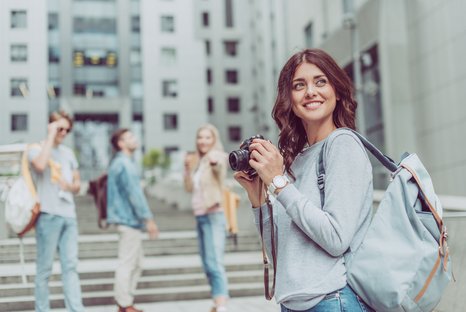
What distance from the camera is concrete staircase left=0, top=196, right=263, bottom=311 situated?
12.8 feet

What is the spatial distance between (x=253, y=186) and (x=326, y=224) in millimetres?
371

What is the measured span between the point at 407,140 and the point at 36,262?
1336 cm

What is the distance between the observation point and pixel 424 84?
15.5 m

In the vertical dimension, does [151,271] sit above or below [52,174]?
below

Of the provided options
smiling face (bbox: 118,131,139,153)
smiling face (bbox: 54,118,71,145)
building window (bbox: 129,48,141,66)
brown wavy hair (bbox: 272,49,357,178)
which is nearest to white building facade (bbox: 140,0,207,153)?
building window (bbox: 129,48,141,66)

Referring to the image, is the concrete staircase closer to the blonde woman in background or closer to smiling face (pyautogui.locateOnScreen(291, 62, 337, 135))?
the blonde woman in background

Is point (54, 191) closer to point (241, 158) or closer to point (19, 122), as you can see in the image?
point (19, 122)

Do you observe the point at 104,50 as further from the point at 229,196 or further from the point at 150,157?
the point at 229,196

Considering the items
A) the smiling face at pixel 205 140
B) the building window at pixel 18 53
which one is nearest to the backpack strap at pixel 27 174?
the building window at pixel 18 53

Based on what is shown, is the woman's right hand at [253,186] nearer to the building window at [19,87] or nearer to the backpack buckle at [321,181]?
the backpack buckle at [321,181]

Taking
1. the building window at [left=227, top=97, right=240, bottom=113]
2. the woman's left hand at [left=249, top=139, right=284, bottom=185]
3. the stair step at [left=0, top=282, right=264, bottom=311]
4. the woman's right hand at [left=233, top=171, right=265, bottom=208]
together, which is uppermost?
the building window at [left=227, top=97, right=240, bottom=113]

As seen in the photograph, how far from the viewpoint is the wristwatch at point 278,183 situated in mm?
1859

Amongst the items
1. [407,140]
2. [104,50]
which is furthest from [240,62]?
[407,140]

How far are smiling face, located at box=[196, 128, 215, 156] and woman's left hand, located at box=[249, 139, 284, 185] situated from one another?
4.35 metres
